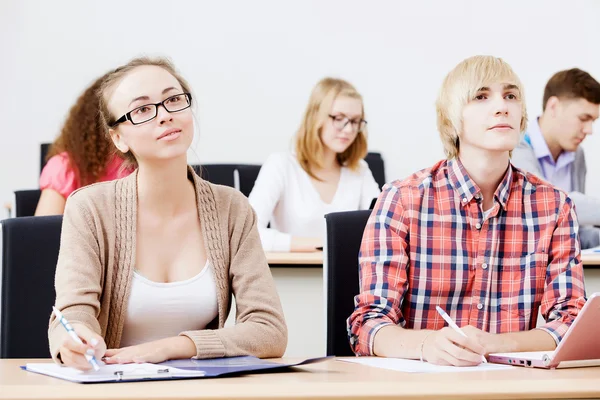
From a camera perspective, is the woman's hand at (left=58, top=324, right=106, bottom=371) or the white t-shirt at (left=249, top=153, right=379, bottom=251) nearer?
the woman's hand at (left=58, top=324, right=106, bottom=371)

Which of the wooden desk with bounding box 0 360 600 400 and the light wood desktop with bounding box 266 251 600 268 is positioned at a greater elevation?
the wooden desk with bounding box 0 360 600 400

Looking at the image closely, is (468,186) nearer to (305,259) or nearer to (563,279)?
(563,279)

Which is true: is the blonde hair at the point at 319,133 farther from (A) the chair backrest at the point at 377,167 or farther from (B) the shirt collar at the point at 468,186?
(B) the shirt collar at the point at 468,186

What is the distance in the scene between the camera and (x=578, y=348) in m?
1.45

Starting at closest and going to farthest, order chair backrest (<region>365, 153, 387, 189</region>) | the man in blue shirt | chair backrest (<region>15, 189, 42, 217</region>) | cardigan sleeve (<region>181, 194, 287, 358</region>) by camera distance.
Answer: cardigan sleeve (<region>181, 194, 287, 358</region>) < chair backrest (<region>15, 189, 42, 217</region>) < the man in blue shirt < chair backrest (<region>365, 153, 387, 189</region>)

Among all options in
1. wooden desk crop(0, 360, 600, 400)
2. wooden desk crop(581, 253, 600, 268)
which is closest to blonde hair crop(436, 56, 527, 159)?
wooden desk crop(0, 360, 600, 400)

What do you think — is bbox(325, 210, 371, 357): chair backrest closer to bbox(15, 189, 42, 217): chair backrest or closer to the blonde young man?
the blonde young man

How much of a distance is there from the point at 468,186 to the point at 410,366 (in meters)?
0.59

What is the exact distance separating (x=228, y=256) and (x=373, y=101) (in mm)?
3102

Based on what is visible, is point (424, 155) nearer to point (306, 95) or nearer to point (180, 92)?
point (306, 95)

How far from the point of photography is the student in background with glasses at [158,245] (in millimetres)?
1644

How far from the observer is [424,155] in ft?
15.6

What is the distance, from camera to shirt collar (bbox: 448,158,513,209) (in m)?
1.91

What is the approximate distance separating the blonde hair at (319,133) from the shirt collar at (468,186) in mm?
1569
